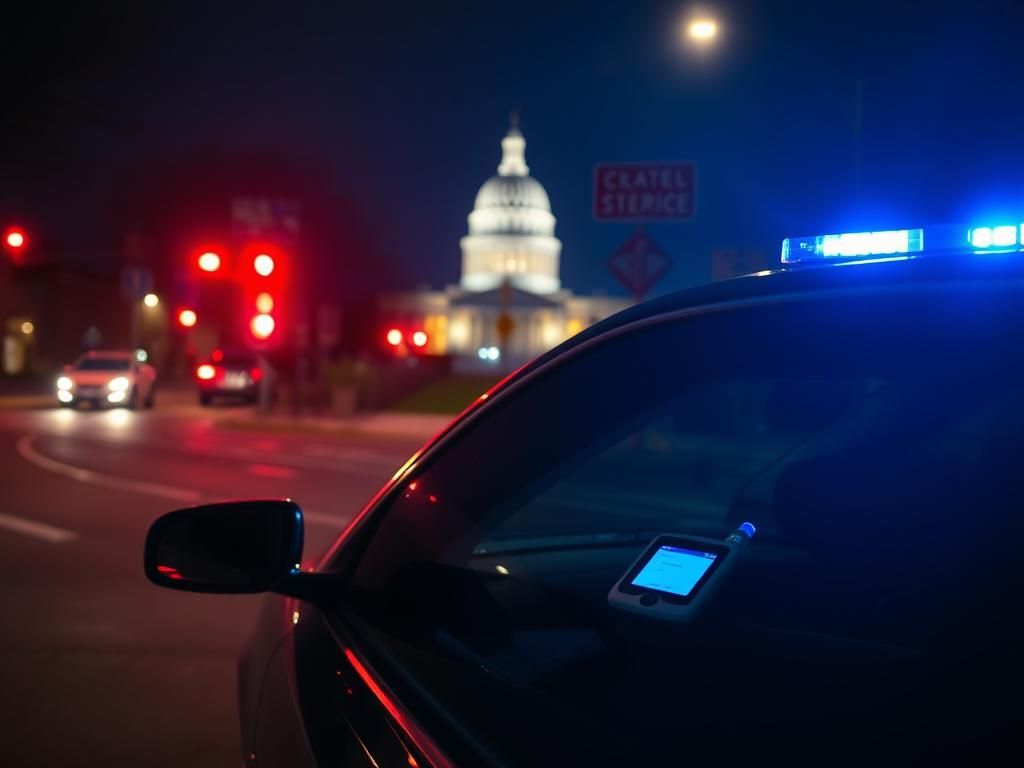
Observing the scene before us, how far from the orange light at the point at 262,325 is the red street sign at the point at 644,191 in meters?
11.3

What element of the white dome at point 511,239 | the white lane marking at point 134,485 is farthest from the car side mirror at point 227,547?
the white dome at point 511,239

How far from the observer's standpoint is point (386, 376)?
30.5 meters

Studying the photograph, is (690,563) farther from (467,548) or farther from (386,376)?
(386,376)

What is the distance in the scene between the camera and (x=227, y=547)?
2010 millimetres

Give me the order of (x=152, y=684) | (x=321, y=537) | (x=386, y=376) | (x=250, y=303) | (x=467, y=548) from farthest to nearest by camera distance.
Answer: (x=386, y=376)
(x=250, y=303)
(x=321, y=537)
(x=152, y=684)
(x=467, y=548)

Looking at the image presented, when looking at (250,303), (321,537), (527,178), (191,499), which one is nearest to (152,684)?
(321,537)

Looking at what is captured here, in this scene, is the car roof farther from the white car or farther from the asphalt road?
the white car

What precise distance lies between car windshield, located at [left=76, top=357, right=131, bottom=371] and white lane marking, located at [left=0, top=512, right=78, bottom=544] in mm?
19804

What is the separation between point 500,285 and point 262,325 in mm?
68071

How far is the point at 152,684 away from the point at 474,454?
10.9 feet

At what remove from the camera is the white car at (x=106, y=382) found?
90.1 ft

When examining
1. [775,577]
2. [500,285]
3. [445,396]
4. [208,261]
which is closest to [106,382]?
[208,261]

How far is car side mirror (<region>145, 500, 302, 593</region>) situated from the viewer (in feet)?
6.31

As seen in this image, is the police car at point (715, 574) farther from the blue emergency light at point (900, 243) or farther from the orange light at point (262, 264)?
the orange light at point (262, 264)
